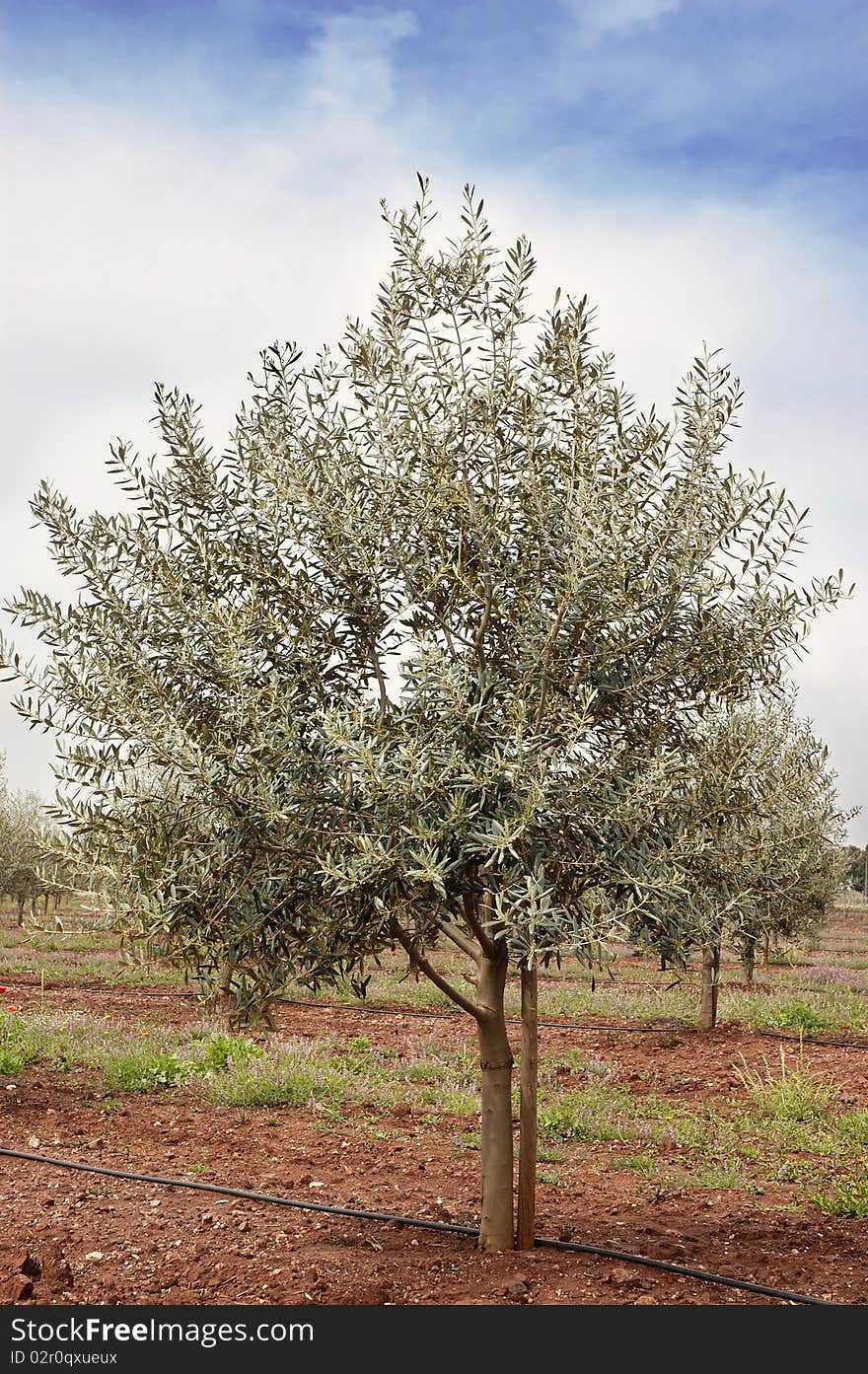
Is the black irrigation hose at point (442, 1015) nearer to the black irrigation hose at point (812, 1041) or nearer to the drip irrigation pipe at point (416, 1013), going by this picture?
the drip irrigation pipe at point (416, 1013)

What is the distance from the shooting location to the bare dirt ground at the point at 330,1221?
7.23m

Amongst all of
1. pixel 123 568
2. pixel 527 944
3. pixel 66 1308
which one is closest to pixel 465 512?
pixel 123 568

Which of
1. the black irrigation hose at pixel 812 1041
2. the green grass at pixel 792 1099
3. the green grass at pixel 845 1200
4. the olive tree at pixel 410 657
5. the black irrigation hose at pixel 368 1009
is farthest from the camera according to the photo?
the black irrigation hose at pixel 368 1009

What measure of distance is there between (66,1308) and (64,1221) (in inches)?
77.2

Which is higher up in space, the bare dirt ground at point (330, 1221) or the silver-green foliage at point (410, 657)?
the silver-green foliage at point (410, 657)

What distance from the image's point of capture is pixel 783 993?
25156 mm

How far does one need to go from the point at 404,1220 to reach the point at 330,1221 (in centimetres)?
65

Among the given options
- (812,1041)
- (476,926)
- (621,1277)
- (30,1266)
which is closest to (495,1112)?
(621,1277)

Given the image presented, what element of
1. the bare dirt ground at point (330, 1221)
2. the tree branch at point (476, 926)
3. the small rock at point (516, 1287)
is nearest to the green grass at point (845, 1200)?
the bare dirt ground at point (330, 1221)

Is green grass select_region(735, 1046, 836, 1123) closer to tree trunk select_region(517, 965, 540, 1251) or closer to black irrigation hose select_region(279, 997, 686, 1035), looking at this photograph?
black irrigation hose select_region(279, 997, 686, 1035)

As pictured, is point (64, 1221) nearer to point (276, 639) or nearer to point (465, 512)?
point (276, 639)

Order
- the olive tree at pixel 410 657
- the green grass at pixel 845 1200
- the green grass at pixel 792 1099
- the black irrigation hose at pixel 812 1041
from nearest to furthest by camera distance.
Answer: the olive tree at pixel 410 657, the green grass at pixel 845 1200, the green grass at pixel 792 1099, the black irrigation hose at pixel 812 1041

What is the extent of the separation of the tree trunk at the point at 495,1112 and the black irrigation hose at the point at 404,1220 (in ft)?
1.47

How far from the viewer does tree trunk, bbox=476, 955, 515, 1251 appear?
7625 mm
